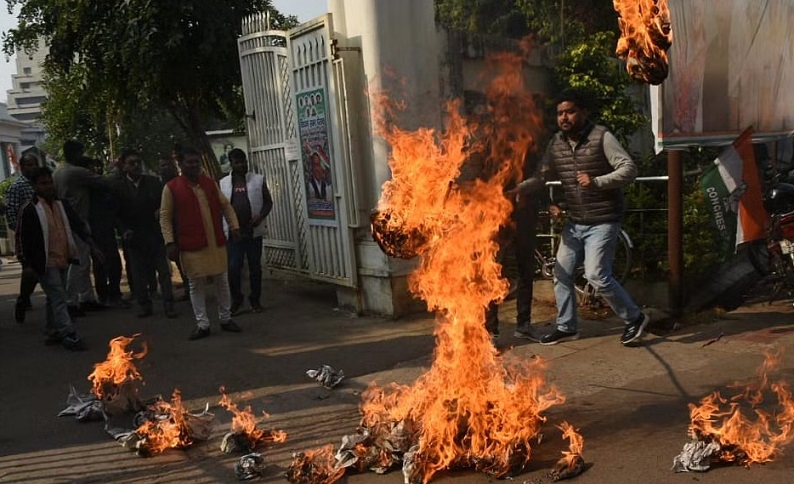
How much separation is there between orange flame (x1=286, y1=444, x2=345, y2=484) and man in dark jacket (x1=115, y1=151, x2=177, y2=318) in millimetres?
5193

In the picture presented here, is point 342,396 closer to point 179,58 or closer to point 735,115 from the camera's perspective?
point 735,115

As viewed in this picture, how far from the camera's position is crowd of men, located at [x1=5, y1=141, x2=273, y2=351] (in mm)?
7363

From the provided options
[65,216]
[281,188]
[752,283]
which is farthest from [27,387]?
[752,283]

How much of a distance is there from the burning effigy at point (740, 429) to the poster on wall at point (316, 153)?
4788 millimetres

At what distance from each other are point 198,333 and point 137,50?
498 centimetres

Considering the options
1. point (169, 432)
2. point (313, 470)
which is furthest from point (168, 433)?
point (313, 470)

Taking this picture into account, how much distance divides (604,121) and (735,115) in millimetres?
2503

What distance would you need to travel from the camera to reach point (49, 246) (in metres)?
7.39

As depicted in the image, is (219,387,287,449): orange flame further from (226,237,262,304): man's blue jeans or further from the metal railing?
the metal railing

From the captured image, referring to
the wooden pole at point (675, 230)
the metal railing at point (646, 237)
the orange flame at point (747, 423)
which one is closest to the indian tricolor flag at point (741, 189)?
the wooden pole at point (675, 230)

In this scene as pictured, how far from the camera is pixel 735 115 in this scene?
7.21 meters

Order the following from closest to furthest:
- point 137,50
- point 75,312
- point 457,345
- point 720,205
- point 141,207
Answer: point 457,345 < point 720,205 < point 141,207 < point 75,312 < point 137,50

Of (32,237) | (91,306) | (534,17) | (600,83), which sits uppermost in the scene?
(534,17)

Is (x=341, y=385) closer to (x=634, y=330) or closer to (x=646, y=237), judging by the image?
(x=634, y=330)
